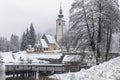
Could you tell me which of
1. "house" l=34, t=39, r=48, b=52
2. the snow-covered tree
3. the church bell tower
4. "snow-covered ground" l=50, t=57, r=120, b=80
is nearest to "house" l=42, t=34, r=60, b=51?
"house" l=34, t=39, r=48, b=52

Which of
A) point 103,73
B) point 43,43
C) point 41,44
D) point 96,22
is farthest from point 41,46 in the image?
point 103,73

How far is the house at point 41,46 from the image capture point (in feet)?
324

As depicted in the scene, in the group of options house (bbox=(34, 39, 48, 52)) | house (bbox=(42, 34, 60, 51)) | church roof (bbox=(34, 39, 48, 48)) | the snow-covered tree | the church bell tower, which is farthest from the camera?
the church bell tower

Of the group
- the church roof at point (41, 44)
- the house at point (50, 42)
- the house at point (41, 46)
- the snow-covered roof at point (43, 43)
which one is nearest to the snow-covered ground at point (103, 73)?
the house at point (41, 46)

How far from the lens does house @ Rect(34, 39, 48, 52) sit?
324ft

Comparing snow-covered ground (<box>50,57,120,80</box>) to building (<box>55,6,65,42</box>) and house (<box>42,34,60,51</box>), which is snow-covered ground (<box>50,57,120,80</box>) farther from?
building (<box>55,6,65,42</box>)

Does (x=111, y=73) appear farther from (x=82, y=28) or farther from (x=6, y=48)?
(x=6, y=48)

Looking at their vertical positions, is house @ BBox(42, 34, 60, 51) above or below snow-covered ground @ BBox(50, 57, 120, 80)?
above

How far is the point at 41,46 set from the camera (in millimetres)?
101125

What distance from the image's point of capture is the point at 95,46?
32531 millimetres

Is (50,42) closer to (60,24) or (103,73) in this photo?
(60,24)

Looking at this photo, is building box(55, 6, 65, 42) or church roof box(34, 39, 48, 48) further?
building box(55, 6, 65, 42)

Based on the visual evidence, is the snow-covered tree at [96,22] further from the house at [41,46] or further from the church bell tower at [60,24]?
the church bell tower at [60,24]

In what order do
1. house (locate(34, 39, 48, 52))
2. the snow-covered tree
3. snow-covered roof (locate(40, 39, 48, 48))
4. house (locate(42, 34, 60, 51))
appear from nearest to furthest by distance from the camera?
the snow-covered tree, house (locate(34, 39, 48, 52)), snow-covered roof (locate(40, 39, 48, 48)), house (locate(42, 34, 60, 51))
